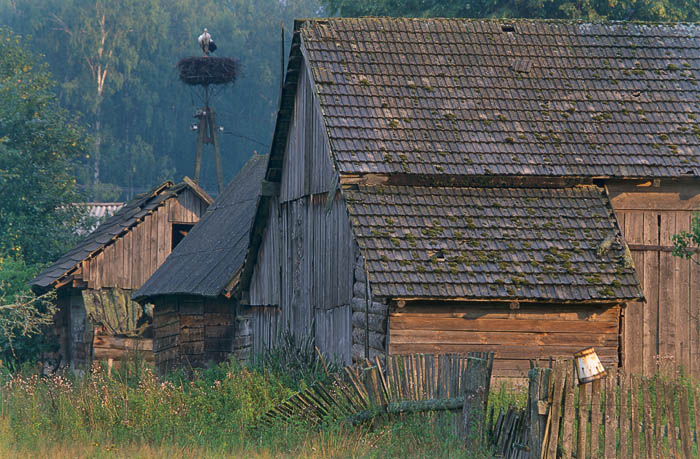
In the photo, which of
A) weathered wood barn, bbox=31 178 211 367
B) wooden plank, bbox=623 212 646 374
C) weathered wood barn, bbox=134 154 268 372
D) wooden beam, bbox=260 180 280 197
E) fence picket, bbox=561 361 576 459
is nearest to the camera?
fence picket, bbox=561 361 576 459

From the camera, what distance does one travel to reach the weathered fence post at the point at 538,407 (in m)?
10.1

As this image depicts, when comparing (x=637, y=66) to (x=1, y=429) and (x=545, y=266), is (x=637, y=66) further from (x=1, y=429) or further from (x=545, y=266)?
(x=1, y=429)

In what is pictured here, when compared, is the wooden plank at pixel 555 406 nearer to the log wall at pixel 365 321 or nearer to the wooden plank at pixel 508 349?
the log wall at pixel 365 321

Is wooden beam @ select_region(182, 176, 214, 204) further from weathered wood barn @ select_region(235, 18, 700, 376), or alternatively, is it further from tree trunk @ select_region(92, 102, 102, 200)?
tree trunk @ select_region(92, 102, 102, 200)

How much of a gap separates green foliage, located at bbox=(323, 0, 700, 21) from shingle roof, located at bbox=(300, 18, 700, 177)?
1006 centimetres

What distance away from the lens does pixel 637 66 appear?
19.0 meters

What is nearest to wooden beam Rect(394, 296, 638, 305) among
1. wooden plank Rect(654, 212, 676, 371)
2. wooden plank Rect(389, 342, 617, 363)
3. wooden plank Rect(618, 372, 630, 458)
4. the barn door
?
wooden plank Rect(389, 342, 617, 363)

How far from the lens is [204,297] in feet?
83.8

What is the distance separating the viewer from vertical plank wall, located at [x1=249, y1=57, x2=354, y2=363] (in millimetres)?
17359

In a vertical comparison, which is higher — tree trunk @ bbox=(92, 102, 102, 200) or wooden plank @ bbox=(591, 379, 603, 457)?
tree trunk @ bbox=(92, 102, 102, 200)

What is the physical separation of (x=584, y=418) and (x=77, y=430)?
663 centimetres

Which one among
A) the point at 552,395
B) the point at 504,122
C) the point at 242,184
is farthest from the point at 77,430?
the point at 242,184

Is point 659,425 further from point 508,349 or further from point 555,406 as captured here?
point 508,349

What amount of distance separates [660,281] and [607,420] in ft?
25.1
